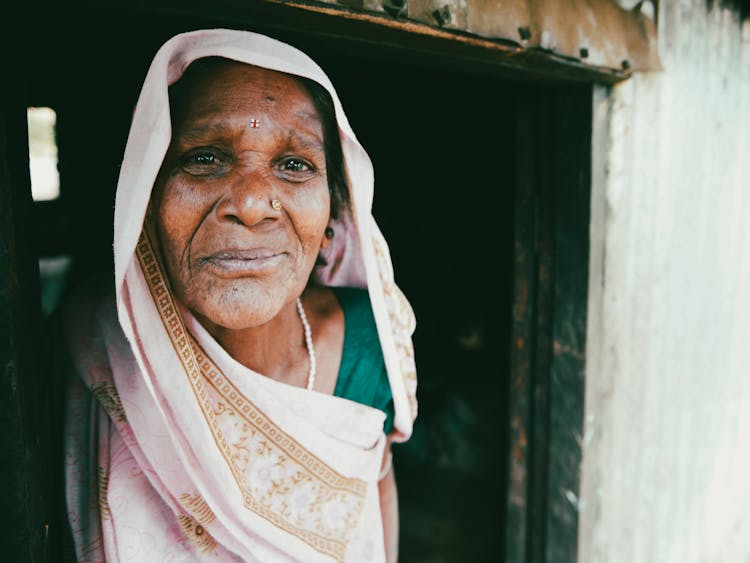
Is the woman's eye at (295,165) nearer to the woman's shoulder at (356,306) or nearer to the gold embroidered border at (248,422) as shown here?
the gold embroidered border at (248,422)

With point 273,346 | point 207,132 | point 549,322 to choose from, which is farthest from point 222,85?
point 549,322

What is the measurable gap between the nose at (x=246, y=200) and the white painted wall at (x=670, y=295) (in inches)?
41.4

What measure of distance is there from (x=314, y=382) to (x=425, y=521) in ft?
6.54

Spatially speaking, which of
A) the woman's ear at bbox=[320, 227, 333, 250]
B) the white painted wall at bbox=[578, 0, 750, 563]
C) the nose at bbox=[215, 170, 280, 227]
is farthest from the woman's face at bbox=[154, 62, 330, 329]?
the white painted wall at bbox=[578, 0, 750, 563]

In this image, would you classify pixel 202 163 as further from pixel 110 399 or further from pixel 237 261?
pixel 110 399

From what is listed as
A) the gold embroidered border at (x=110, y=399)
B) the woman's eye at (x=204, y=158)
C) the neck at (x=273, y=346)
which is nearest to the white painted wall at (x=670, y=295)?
the neck at (x=273, y=346)

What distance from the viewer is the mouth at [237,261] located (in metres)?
1.28

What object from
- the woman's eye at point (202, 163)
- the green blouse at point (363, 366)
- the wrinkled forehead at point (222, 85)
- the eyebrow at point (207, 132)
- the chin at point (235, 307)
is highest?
the wrinkled forehead at point (222, 85)

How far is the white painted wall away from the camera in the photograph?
1820mm

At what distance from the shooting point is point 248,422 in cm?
140

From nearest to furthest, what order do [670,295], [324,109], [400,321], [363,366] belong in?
[324,109] < [400,321] < [363,366] < [670,295]

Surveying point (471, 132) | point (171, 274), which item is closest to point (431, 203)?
point (471, 132)

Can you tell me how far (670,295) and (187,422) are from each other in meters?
1.69

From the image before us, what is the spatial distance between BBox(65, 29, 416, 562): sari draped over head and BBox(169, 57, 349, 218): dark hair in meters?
0.08
